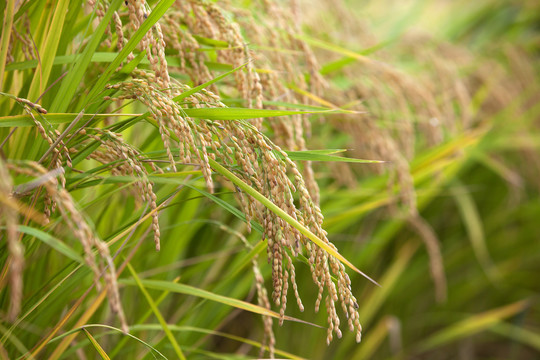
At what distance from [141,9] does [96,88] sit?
171 millimetres

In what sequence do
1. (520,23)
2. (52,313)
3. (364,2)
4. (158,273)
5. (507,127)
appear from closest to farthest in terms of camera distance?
(52,313), (158,273), (507,127), (520,23), (364,2)

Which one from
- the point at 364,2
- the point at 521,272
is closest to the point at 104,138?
the point at 521,272

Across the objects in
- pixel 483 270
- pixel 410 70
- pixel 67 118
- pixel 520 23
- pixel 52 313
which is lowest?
pixel 52 313

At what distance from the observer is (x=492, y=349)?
2854 millimetres

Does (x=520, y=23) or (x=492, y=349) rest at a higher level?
(x=520, y=23)

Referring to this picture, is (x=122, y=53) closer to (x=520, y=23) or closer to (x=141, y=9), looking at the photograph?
(x=141, y=9)

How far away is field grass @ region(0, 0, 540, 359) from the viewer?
0.85 metres

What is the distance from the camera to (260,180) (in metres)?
0.87

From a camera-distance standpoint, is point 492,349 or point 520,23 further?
point 520,23

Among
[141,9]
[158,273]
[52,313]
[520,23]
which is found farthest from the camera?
[520,23]

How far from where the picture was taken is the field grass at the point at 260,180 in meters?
0.85

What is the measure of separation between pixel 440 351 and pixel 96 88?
2.39 meters

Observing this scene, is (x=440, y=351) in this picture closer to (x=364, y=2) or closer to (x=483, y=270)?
(x=483, y=270)

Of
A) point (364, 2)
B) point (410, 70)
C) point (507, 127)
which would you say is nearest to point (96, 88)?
point (410, 70)
